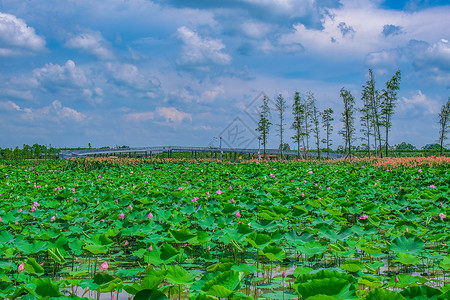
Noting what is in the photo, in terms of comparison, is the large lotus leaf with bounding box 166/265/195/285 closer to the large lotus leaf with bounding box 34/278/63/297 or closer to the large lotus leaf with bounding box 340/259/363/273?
the large lotus leaf with bounding box 34/278/63/297

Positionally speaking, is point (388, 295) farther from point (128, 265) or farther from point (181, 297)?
point (128, 265)

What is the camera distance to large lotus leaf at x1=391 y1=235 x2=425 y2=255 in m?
3.01

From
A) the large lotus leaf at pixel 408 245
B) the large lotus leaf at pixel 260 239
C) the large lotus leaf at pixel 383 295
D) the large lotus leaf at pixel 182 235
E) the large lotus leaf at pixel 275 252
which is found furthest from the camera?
the large lotus leaf at pixel 182 235

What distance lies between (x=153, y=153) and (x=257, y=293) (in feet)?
96.2

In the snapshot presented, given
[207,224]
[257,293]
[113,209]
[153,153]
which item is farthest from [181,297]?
[153,153]

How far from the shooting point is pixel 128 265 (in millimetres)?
3422

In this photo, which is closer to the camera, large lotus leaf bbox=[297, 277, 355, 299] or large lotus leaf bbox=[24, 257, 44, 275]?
large lotus leaf bbox=[297, 277, 355, 299]

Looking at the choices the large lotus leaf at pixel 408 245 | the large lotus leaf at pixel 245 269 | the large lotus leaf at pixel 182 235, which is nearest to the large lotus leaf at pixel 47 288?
the large lotus leaf at pixel 245 269

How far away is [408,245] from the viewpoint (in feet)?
10.1

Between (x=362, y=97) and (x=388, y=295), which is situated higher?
(x=362, y=97)

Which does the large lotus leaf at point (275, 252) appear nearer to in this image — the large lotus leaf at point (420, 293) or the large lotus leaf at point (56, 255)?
the large lotus leaf at point (420, 293)

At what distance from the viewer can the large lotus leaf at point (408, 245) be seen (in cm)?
301

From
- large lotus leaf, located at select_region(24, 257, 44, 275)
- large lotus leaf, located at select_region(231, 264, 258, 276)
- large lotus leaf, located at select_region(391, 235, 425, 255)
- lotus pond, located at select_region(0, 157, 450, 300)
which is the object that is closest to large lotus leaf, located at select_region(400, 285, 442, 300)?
lotus pond, located at select_region(0, 157, 450, 300)

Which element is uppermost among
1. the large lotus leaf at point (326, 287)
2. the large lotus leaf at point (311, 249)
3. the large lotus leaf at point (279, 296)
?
the large lotus leaf at point (326, 287)
